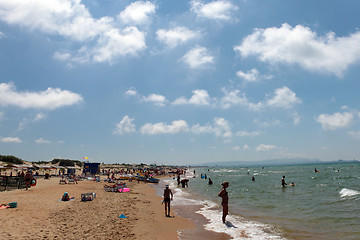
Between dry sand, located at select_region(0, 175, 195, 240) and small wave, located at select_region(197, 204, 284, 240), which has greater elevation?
dry sand, located at select_region(0, 175, 195, 240)

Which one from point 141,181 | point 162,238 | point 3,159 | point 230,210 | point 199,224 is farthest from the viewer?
point 3,159

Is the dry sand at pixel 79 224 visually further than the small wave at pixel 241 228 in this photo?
No

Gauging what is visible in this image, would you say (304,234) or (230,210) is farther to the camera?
(230,210)

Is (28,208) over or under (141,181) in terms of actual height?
over

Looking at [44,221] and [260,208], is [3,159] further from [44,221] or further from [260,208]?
[260,208]

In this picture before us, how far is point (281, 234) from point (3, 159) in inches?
2047

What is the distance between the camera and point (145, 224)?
9.90 m

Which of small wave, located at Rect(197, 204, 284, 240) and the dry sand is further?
small wave, located at Rect(197, 204, 284, 240)

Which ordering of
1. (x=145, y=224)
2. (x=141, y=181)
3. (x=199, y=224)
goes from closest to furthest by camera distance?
(x=145, y=224) → (x=199, y=224) → (x=141, y=181)

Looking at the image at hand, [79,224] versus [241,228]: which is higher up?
[79,224]

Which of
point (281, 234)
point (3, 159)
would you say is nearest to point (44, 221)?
point (281, 234)

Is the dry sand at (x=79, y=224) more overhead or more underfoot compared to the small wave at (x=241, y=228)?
more overhead

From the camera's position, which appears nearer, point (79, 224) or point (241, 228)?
point (79, 224)

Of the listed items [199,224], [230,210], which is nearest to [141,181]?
[230,210]
